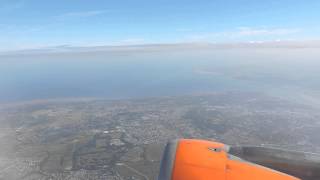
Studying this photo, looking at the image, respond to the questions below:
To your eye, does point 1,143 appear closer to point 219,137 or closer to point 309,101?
point 219,137

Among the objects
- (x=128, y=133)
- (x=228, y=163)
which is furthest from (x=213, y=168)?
(x=128, y=133)

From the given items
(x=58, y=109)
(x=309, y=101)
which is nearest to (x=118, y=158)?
(x=58, y=109)

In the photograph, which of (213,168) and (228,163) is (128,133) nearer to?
(228,163)

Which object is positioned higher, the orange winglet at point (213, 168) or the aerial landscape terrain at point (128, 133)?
the orange winglet at point (213, 168)

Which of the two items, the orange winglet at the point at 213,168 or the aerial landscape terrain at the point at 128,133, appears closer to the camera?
the orange winglet at the point at 213,168

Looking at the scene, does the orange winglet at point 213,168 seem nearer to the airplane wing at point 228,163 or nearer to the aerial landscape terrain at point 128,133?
the airplane wing at point 228,163

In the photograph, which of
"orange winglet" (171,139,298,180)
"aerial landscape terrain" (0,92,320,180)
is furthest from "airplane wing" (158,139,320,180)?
"aerial landscape terrain" (0,92,320,180)

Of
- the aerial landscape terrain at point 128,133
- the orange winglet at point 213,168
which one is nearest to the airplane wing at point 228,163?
the orange winglet at point 213,168
